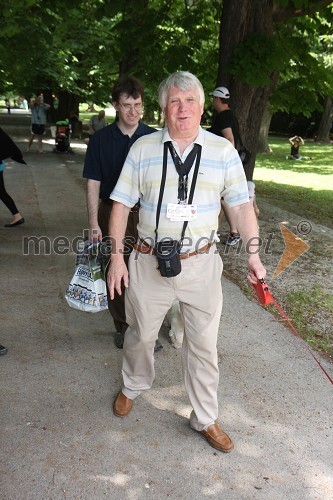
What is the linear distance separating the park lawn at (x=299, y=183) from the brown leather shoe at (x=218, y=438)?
24.1ft

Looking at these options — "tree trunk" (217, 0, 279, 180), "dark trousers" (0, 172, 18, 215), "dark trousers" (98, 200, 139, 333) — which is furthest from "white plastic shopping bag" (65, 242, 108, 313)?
"tree trunk" (217, 0, 279, 180)

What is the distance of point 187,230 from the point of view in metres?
2.77

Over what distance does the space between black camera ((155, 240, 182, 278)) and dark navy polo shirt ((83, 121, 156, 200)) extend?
1.18m

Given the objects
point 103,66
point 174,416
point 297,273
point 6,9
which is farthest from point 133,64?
point 103,66

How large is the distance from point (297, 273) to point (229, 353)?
2314 millimetres

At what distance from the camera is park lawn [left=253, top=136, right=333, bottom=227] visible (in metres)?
11.2

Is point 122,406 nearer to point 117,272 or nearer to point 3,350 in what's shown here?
point 117,272

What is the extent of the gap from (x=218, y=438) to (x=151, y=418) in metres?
0.49

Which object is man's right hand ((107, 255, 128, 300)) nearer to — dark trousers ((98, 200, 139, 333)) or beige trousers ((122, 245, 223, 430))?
beige trousers ((122, 245, 223, 430))

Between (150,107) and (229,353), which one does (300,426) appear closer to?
(229,353)

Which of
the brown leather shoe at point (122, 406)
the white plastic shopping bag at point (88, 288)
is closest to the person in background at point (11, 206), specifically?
the white plastic shopping bag at point (88, 288)

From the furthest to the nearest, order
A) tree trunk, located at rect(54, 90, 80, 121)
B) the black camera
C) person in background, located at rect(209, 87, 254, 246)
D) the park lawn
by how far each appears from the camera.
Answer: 1. tree trunk, located at rect(54, 90, 80, 121)
2. the park lawn
3. person in background, located at rect(209, 87, 254, 246)
4. the black camera

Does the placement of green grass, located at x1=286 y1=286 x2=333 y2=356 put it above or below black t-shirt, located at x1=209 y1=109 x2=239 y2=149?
below

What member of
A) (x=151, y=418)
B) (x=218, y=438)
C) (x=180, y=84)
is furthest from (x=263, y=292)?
(x=180, y=84)
